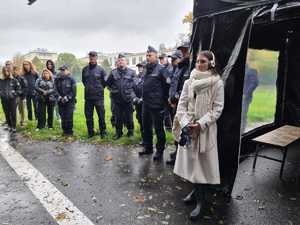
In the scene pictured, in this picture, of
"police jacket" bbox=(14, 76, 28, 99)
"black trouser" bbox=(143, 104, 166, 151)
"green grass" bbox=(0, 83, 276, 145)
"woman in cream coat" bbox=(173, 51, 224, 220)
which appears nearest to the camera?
"woman in cream coat" bbox=(173, 51, 224, 220)

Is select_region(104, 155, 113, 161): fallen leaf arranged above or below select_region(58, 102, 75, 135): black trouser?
below

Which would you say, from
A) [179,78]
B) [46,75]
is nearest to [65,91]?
[46,75]

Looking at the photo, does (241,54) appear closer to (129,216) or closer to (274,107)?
(129,216)

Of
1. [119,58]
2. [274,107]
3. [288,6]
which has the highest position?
[288,6]

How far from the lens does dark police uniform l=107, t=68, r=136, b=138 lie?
7.09 meters

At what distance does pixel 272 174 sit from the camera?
5156mm

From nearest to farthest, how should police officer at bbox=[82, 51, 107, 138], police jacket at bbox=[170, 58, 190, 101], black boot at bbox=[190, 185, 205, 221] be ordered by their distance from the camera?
black boot at bbox=[190, 185, 205, 221] → police jacket at bbox=[170, 58, 190, 101] → police officer at bbox=[82, 51, 107, 138]

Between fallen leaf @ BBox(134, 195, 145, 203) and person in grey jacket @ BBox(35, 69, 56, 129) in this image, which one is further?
person in grey jacket @ BBox(35, 69, 56, 129)

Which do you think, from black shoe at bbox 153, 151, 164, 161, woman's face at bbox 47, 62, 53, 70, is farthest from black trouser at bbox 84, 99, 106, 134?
woman's face at bbox 47, 62, 53, 70

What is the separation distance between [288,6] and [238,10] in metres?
0.71

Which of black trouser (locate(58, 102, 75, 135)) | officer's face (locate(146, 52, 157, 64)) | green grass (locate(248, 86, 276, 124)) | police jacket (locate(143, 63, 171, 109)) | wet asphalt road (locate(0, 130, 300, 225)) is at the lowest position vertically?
wet asphalt road (locate(0, 130, 300, 225))

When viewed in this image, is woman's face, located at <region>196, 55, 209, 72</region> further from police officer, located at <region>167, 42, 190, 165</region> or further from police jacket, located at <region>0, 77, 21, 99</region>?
police jacket, located at <region>0, 77, 21, 99</region>

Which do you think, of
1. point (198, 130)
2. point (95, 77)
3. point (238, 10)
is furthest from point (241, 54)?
point (95, 77)

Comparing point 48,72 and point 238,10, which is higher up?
point 238,10
